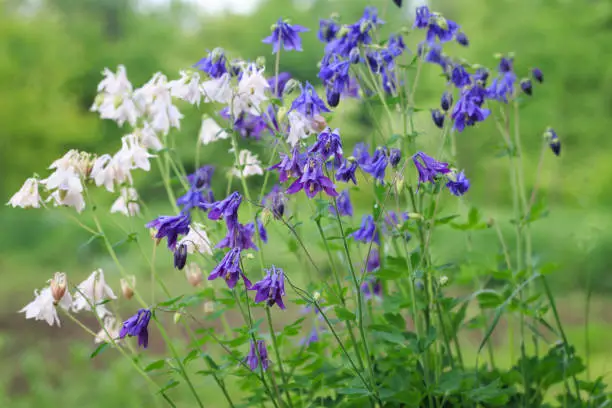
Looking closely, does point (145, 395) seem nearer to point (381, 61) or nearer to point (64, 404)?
point (64, 404)

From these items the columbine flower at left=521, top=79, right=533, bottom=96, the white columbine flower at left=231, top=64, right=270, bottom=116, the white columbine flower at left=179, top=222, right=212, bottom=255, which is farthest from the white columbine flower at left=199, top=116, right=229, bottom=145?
Answer: the columbine flower at left=521, top=79, right=533, bottom=96

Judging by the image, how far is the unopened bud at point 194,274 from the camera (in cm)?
216

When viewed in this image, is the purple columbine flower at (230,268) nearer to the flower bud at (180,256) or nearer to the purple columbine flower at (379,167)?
the flower bud at (180,256)

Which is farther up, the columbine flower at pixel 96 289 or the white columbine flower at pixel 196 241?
the white columbine flower at pixel 196 241

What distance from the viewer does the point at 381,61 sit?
82.7 inches

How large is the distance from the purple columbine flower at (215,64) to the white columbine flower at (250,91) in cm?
6

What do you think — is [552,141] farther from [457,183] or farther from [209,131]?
[209,131]

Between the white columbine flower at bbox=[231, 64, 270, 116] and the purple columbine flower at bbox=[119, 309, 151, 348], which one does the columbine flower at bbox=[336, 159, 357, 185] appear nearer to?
the white columbine flower at bbox=[231, 64, 270, 116]

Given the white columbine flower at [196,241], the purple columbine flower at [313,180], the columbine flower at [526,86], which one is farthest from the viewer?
the columbine flower at [526,86]

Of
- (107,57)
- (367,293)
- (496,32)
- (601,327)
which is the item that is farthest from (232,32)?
(367,293)

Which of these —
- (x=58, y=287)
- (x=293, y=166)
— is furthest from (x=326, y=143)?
(x=58, y=287)

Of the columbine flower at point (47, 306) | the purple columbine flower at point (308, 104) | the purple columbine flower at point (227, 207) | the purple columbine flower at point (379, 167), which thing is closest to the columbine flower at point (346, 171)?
the purple columbine flower at point (379, 167)

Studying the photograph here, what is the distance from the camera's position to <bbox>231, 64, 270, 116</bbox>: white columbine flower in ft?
6.37

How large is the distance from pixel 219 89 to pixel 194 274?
22.4 inches
